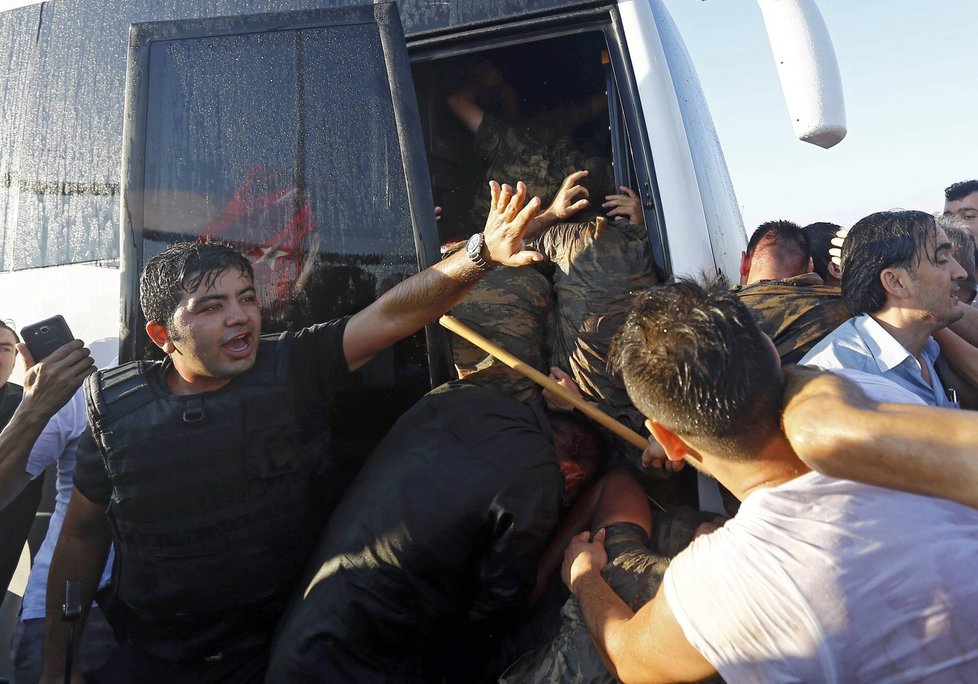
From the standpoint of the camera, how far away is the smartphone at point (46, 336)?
2357 mm

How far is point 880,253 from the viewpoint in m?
2.22

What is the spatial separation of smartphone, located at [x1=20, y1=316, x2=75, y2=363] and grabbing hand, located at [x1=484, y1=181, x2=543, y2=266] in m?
1.37

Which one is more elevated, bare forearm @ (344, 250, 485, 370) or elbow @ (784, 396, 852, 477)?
bare forearm @ (344, 250, 485, 370)

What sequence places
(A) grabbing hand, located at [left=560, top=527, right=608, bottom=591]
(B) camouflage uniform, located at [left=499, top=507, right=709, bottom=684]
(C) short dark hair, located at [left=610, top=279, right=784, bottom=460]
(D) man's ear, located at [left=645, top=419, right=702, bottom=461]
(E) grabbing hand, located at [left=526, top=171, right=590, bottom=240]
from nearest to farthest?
(C) short dark hair, located at [left=610, top=279, right=784, bottom=460]
(D) man's ear, located at [left=645, top=419, right=702, bottom=461]
(B) camouflage uniform, located at [left=499, top=507, right=709, bottom=684]
(A) grabbing hand, located at [left=560, top=527, right=608, bottom=591]
(E) grabbing hand, located at [left=526, top=171, right=590, bottom=240]

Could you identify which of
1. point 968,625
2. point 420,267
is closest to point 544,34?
point 420,267

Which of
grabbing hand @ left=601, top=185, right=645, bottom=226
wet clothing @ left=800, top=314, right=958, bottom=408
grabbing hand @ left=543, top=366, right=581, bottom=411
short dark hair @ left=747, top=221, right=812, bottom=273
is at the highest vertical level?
grabbing hand @ left=601, top=185, right=645, bottom=226

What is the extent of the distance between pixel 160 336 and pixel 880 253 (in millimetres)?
2082

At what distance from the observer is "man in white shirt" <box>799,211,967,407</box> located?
2.15m

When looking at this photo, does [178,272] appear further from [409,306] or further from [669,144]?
[669,144]

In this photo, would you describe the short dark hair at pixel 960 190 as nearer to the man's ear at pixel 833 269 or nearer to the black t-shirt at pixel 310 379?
the man's ear at pixel 833 269

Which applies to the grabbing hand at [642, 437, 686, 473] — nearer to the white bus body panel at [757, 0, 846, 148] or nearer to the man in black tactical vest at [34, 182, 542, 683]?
the man in black tactical vest at [34, 182, 542, 683]

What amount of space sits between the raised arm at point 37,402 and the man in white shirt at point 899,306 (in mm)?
2159

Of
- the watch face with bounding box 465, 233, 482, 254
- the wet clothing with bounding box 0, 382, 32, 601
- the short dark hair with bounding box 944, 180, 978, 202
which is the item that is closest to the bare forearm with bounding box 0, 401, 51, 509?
A: the wet clothing with bounding box 0, 382, 32, 601

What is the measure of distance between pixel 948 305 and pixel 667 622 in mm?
1378
